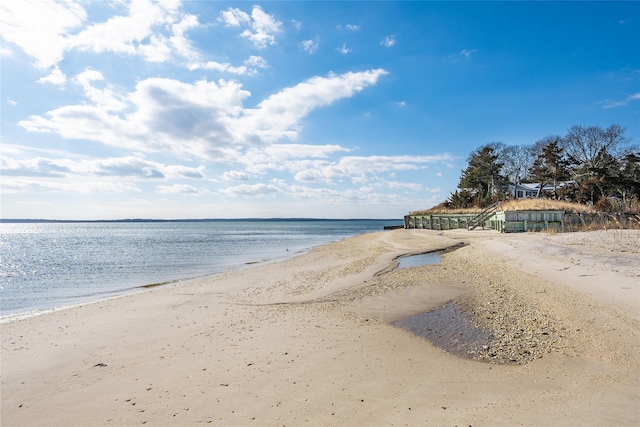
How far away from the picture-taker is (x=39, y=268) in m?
23.6

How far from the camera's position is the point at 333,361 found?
577 centimetres

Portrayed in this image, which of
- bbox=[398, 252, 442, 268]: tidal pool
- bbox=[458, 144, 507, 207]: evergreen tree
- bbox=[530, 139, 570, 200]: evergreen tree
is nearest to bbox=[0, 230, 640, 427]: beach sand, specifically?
bbox=[398, 252, 442, 268]: tidal pool

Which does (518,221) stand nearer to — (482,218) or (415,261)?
(482,218)

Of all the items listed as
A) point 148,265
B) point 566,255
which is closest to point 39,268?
point 148,265

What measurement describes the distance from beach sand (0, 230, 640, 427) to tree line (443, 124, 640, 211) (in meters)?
33.8

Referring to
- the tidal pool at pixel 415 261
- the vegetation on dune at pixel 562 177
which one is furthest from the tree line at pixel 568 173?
the tidal pool at pixel 415 261

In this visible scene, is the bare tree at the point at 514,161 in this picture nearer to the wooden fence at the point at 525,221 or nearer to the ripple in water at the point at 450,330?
the wooden fence at the point at 525,221

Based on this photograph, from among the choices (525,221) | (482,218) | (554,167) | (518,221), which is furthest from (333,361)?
(554,167)

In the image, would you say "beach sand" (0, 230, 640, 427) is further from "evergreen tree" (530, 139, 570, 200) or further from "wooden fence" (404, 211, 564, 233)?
"evergreen tree" (530, 139, 570, 200)

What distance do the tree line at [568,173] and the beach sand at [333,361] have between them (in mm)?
33811

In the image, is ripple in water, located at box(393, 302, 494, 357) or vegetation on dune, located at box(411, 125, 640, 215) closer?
ripple in water, located at box(393, 302, 494, 357)

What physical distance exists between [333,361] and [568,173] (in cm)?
5708

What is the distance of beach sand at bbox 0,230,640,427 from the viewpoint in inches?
167

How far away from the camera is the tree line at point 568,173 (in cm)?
4319
